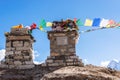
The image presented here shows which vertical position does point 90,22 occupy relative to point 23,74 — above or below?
above

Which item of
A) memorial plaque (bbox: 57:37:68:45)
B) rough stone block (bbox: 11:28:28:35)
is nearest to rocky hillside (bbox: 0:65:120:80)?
memorial plaque (bbox: 57:37:68:45)

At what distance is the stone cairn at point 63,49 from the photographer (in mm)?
18844

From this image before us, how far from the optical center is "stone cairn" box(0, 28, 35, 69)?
63.1 ft

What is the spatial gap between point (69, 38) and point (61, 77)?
10.7 ft

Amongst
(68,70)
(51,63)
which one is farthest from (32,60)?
(68,70)

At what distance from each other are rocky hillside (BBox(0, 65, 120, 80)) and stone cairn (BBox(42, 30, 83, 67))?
0.50m

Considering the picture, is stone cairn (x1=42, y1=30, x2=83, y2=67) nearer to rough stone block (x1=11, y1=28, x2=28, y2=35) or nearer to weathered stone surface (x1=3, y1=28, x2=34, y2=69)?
weathered stone surface (x1=3, y1=28, x2=34, y2=69)

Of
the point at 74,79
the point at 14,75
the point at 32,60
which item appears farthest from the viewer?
the point at 32,60

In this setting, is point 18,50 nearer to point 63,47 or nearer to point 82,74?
point 63,47

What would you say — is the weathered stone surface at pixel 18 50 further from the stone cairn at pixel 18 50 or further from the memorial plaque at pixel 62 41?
the memorial plaque at pixel 62 41

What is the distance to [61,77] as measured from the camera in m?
16.7

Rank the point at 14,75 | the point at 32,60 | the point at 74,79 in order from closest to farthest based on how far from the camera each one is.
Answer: the point at 74,79
the point at 14,75
the point at 32,60

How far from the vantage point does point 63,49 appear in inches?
760

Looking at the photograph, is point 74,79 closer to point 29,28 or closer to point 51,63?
point 51,63
